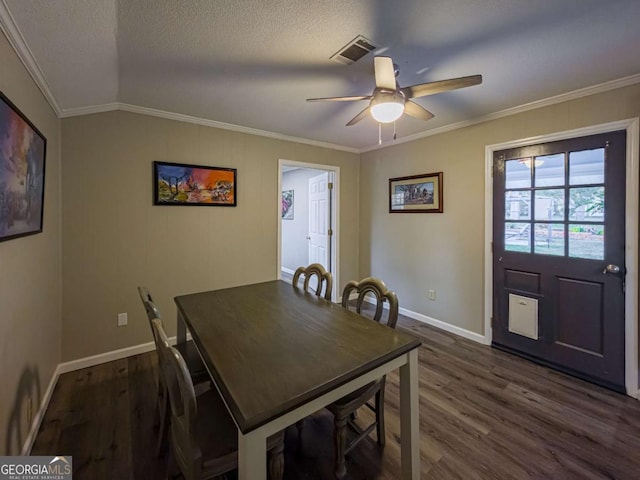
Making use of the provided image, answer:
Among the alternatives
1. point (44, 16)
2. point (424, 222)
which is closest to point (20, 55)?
point (44, 16)

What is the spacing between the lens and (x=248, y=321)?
1.64 metres

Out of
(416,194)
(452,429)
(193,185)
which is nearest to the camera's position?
(452,429)

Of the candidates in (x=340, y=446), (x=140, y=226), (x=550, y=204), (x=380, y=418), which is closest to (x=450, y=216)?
(x=550, y=204)

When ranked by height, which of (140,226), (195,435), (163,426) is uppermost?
(140,226)

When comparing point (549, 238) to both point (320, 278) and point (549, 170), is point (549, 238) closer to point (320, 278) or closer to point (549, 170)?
point (549, 170)

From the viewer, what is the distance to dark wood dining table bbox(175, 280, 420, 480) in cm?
93

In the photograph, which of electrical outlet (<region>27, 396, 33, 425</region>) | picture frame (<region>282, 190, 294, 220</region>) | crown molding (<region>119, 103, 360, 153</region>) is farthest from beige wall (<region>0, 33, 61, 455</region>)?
picture frame (<region>282, 190, 294, 220</region>)

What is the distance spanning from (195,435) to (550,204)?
3032mm

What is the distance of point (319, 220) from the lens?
4691mm

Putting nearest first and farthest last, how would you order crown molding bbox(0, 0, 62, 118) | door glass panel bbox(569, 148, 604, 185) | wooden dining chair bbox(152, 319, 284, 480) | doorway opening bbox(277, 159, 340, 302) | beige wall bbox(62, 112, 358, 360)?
wooden dining chair bbox(152, 319, 284, 480) → crown molding bbox(0, 0, 62, 118) → door glass panel bbox(569, 148, 604, 185) → beige wall bbox(62, 112, 358, 360) → doorway opening bbox(277, 159, 340, 302)

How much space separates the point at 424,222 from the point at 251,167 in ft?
7.13

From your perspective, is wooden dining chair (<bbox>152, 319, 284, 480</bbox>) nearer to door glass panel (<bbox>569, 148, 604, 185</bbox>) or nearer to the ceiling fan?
the ceiling fan

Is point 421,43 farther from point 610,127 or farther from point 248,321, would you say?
point 248,321

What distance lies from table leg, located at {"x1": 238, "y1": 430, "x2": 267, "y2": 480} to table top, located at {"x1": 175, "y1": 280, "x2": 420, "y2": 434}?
5 cm
